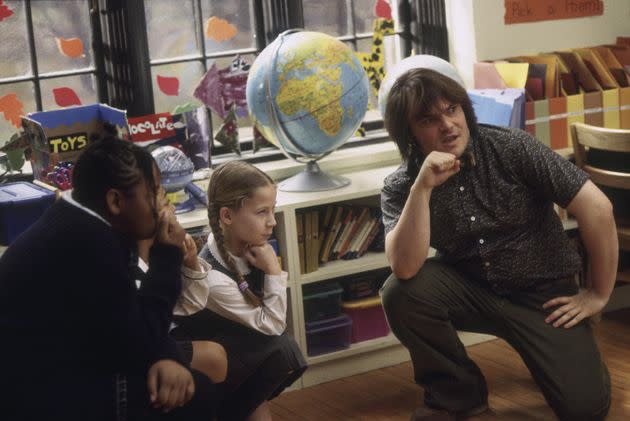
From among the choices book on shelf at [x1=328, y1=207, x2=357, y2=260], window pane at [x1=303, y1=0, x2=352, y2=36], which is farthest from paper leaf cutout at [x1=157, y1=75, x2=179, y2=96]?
book on shelf at [x1=328, y1=207, x2=357, y2=260]

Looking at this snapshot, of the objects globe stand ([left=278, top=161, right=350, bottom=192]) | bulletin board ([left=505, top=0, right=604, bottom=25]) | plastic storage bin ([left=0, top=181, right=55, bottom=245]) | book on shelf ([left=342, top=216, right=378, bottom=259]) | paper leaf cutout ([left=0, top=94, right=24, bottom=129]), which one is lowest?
book on shelf ([left=342, top=216, right=378, bottom=259])

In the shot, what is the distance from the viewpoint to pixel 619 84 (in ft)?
12.2

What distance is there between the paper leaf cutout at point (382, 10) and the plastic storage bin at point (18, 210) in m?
1.74

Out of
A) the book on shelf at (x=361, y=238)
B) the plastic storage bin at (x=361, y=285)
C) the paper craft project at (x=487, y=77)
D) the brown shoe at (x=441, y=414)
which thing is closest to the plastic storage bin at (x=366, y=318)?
the plastic storage bin at (x=361, y=285)

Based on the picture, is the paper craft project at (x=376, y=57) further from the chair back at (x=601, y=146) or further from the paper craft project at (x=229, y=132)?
the chair back at (x=601, y=146)

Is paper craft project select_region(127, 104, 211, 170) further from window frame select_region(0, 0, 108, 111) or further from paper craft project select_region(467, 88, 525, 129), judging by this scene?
paper craft project select_region(467, 88, 525, 129)

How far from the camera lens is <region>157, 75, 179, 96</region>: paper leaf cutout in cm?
358

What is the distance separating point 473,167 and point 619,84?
1232mm

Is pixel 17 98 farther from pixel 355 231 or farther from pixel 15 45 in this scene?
pixel 355 231

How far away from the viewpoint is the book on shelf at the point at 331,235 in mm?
3320

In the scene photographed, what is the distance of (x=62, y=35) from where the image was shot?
135 inches

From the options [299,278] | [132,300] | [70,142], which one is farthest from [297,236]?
[132,300]

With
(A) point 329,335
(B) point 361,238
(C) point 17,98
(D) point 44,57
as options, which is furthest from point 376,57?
(C) point 17,98

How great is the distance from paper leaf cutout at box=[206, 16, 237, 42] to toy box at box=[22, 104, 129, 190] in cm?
73
